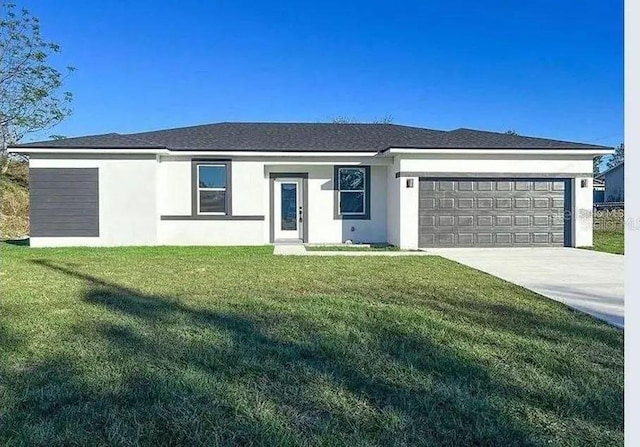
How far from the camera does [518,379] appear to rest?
3600 millimetres

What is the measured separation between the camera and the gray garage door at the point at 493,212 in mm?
14688

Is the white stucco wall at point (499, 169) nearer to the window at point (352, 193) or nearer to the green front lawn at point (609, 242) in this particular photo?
the green front lawn at point (609, 242)

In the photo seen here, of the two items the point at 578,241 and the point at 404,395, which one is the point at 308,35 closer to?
the point at 578,241

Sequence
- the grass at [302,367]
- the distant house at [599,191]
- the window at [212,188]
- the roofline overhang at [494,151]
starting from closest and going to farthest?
the grass at [302,367], the roofline overhang at [494,151], the window at [212,188], the distant house at [599,191]

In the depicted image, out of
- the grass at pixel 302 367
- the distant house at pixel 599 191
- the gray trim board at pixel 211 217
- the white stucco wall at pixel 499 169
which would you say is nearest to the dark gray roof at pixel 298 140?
the white stucco wall at pixel 499 169

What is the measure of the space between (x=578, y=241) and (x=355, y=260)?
25.8 ft

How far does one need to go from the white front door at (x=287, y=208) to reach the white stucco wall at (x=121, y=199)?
3.95m

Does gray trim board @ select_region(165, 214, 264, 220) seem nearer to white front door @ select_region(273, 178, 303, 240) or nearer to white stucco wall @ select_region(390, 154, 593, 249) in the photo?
white front door @ select_region(273, 178, 303, 240)

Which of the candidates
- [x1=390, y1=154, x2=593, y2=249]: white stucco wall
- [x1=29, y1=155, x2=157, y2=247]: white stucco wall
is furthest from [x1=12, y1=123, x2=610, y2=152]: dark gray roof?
[x1=29, y1=155, x2=157, y2=247]: white stucco wall

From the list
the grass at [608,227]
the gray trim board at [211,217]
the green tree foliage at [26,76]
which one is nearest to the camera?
the gray trim board at [211,217]

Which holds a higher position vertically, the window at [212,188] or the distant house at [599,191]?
the distant house at [599,191]

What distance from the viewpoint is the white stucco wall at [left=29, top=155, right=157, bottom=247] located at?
14.7m

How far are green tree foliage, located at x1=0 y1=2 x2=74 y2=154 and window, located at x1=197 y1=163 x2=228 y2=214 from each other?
1372 centimetres

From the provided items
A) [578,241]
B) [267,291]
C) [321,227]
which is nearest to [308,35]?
[321,227]
